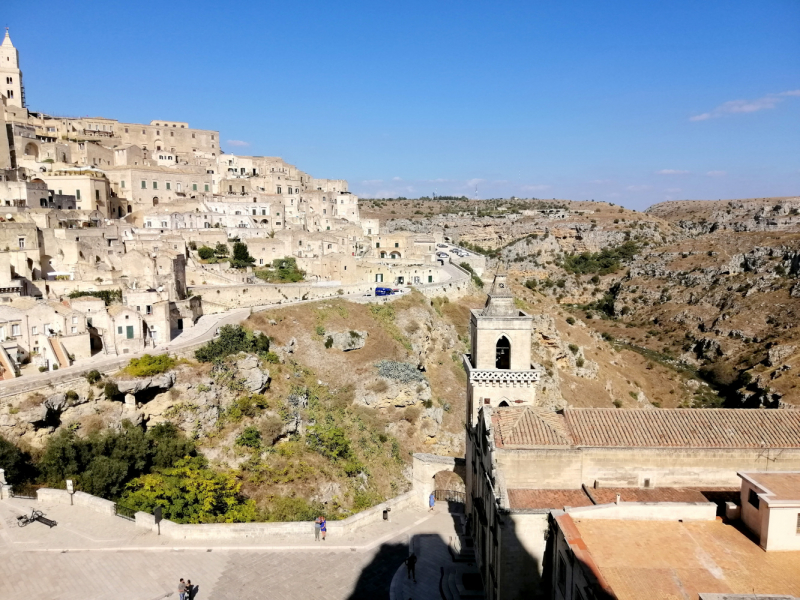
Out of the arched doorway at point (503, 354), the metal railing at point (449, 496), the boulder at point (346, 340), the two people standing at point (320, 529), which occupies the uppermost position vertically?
the arched doorway at point (503, 354)

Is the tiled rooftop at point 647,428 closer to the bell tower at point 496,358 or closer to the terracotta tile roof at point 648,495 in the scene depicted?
the terracotta tile roof at point 648,495

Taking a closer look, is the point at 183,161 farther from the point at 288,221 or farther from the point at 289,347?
the point at 289,347

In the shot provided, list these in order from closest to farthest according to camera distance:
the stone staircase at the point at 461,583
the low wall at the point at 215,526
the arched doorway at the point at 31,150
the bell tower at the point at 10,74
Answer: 1. the stone staircase at the point at 461,583
2. the low wall at the point at 215,526
3. the arched doorway at the point at 31,150
4. the bell tower at the point at 10,74

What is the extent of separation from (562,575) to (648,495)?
4.58 m

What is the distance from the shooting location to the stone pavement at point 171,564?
Answer: 14.9m

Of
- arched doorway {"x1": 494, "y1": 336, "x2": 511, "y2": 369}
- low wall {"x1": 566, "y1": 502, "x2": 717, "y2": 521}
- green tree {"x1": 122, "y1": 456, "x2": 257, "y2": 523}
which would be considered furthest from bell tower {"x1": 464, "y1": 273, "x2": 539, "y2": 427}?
green tree {"x1": 122, "y1": 456, "x2": 257, "y2": 523}

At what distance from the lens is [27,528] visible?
17234 millimetres

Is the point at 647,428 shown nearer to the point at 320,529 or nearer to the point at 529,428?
the point at 529,428

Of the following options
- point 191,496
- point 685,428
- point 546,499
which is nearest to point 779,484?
point 685,428

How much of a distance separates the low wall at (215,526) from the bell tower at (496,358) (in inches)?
218

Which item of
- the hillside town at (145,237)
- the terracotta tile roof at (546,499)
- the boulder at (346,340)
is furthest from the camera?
the boulder at (346,340)

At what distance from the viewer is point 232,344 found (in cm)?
3300

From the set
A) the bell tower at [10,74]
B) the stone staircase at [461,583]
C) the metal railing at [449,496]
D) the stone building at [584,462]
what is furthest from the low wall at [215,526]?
the bell tower at [10,74]

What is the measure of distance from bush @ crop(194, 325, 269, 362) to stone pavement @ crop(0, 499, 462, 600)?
44.2ft
